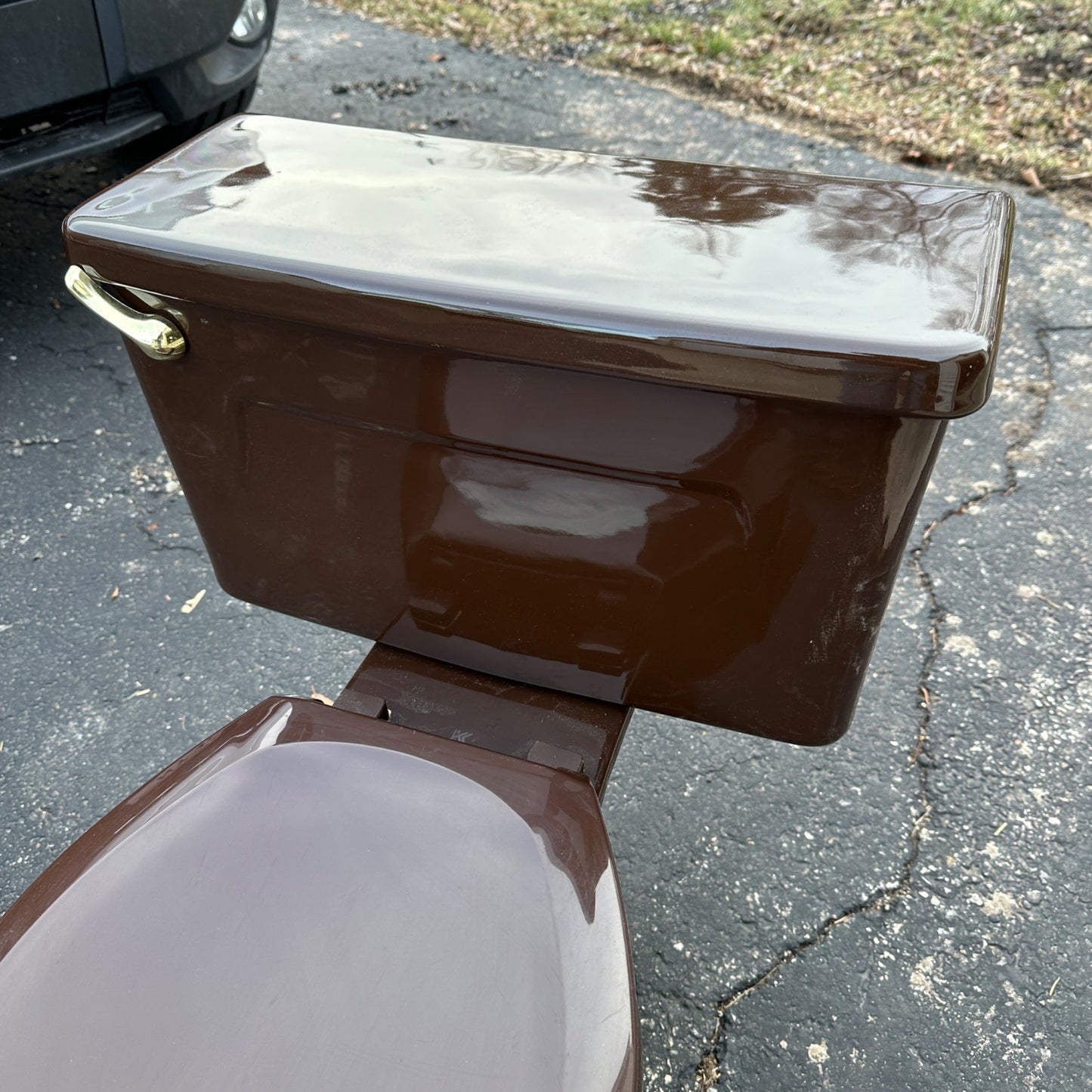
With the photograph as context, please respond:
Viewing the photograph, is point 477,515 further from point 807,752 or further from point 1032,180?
point 1032,180

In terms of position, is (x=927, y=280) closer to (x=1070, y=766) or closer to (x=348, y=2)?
(x=1070, y=766)

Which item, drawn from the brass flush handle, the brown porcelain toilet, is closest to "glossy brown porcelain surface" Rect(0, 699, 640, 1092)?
the brown porcelain toilet

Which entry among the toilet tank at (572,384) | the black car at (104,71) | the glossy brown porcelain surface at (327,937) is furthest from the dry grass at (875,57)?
the glossy brown porcelain surface at (327,937)

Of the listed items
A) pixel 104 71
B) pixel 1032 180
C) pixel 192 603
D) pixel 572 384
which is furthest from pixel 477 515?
pixel 1032 180

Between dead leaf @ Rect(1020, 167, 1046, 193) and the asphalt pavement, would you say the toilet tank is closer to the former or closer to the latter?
the asphalt pavement

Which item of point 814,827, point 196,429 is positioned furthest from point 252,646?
point 814,827

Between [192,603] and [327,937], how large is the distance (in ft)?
3.99

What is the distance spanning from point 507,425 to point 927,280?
334mm

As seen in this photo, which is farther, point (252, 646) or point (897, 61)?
point (897, 61)

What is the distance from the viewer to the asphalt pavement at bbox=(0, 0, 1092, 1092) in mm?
1243

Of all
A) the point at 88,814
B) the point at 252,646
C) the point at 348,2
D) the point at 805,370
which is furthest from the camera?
the point at 348,2

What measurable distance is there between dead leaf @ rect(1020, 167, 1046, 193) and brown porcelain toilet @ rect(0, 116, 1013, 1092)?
2.55 metres

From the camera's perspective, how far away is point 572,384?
2.38 feet

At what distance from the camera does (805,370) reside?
635 millimetres
